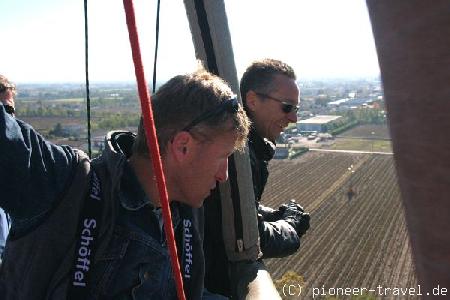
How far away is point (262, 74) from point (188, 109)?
0.94 meters

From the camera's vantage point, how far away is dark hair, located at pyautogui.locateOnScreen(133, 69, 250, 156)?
1031 mm

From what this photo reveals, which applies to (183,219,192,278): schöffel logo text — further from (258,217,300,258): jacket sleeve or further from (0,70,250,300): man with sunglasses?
(258,217,300,258): jacket sleeve

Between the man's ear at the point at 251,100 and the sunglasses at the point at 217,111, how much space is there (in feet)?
2.48

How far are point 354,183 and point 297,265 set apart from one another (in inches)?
363

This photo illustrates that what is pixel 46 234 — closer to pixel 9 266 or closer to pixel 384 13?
pixel 9 266

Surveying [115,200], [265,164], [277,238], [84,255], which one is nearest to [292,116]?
[265,164]

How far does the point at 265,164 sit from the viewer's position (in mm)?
1641

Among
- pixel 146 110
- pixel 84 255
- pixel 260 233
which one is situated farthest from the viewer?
pixel 260 233

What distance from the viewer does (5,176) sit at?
A: 0.75 m

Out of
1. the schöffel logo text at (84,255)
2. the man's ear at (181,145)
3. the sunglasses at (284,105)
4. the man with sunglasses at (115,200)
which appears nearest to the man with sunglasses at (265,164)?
the sunglasses at (284,105)

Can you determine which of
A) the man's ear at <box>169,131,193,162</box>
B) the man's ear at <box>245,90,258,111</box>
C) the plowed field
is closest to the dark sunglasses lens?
the man's ear at <box>245,90,258,111</box>

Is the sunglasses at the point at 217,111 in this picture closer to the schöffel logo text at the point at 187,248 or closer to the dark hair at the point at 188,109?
the dark hair at the point at 188,109

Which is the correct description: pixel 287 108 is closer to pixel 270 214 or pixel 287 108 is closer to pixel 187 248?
pixel 270 214

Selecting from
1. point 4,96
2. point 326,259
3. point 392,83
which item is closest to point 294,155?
point 326,259
